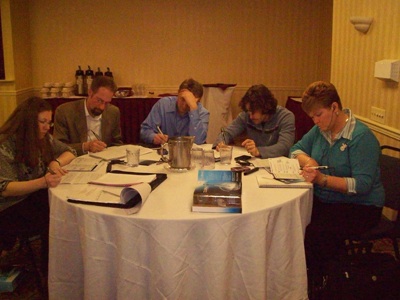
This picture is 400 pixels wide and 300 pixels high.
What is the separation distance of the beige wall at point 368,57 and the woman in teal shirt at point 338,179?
882 millimetres

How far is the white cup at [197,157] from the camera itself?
96.8 inches

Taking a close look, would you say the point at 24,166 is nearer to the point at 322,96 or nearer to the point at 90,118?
the point at 90,118

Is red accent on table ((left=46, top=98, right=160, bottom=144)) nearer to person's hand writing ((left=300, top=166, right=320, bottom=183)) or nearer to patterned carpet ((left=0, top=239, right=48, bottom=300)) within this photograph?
patterned carpet ((left=0, top=239, right=48, bottom=300))

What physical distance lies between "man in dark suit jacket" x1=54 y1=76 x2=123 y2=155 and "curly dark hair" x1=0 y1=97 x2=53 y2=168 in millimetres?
730

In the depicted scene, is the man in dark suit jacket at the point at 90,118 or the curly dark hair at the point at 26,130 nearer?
the curly dark hair at the point at 26,130

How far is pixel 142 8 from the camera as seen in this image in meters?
A: 5.88

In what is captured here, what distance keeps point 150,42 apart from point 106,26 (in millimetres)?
594

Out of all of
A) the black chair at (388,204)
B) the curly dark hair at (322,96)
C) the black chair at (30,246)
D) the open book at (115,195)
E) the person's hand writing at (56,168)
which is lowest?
the black chair at (30,246)

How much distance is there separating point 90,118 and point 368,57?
2.06 metres

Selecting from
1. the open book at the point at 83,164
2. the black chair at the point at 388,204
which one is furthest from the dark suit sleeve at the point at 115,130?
the black chair at the point at 388,204

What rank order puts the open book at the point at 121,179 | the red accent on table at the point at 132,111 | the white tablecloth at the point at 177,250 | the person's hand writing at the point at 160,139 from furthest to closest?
the red accent on table at the point at 132,111, the person's hand writing at the point at 160,139, the open book at the point at 121,179, the white tablecloth at the point at 177,250


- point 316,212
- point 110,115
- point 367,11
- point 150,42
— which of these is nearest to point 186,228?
point 316,212

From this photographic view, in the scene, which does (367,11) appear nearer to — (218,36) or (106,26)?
(218,36)

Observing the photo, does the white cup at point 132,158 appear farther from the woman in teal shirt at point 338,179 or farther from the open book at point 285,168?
the woman in teal shirt at point 338,179
